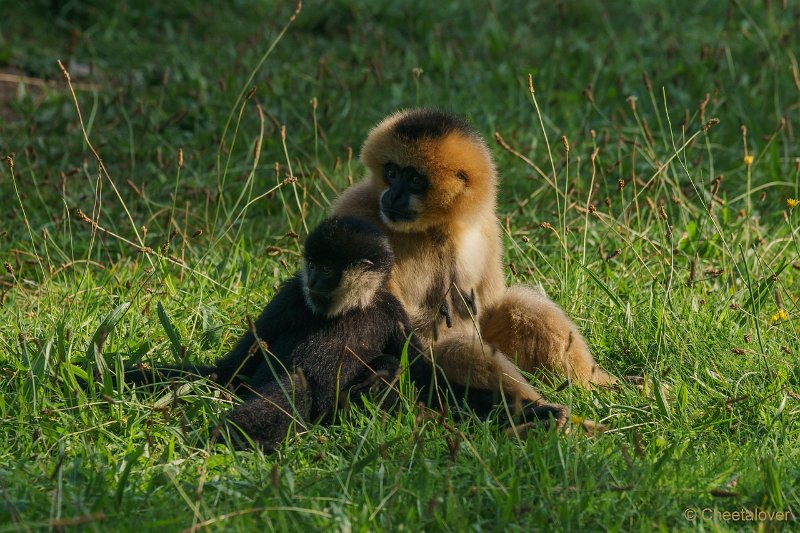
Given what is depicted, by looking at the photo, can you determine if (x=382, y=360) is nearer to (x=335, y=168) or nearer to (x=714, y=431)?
(x=714, y=431)

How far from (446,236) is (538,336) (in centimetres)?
71

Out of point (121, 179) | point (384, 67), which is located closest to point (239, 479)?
point (121, 179)

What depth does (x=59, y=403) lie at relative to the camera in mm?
4449

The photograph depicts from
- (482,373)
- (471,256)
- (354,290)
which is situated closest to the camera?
(354,290)

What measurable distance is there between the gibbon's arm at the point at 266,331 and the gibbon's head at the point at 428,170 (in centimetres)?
66

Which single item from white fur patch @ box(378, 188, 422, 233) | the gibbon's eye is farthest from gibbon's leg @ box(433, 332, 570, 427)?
the gibbon's eye

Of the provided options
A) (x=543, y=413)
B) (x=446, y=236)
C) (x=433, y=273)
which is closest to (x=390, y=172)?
(x=446, y=236)

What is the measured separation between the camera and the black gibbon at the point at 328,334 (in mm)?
4629

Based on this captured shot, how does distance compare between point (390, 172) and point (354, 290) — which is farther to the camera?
point (390, 172)

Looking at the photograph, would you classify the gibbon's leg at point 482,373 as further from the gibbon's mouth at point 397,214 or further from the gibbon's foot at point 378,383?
the gibbon's mouth at point 397,214

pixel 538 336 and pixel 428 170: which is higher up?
Answer: pixel 428 170

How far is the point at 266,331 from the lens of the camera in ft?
16.4

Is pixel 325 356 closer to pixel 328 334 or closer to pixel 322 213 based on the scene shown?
pixel 328 334

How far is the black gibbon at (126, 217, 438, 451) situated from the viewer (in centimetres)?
463
